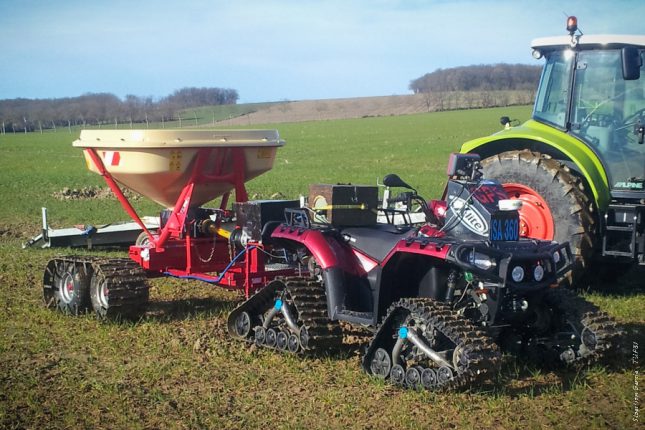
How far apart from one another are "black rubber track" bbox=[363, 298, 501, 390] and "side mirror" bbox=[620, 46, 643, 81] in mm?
3942

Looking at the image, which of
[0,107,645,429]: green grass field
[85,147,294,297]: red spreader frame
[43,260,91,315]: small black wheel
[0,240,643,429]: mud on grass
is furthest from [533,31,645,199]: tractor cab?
[43,260,91,315]: small black wheel

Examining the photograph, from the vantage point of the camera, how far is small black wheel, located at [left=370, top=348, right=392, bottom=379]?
20.4 feet

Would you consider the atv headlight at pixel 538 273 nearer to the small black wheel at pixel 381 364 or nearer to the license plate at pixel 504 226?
the license plate at pixel 504 226

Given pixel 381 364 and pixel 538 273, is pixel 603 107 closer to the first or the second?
pixel 538 273

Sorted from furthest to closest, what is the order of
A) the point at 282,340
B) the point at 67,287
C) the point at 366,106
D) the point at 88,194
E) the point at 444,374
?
1. the point at 366,106
2. the point at 88,194
3. the point at 67,287
4. the point at 282,340
5. the point at 444,374

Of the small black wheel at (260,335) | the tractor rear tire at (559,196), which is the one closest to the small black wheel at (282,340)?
the small black wheel at (260,335)

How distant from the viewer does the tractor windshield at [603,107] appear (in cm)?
912

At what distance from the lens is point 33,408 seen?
5.73 meters

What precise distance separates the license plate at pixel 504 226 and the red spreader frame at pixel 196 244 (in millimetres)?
3014

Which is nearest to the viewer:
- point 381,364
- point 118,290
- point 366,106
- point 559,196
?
point 381,364

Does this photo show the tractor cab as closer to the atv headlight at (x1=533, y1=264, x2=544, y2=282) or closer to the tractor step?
the tractor step

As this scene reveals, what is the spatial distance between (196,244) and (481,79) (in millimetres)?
26246

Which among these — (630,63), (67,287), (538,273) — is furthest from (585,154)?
(67,287)

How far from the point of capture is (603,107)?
931 centimetres
